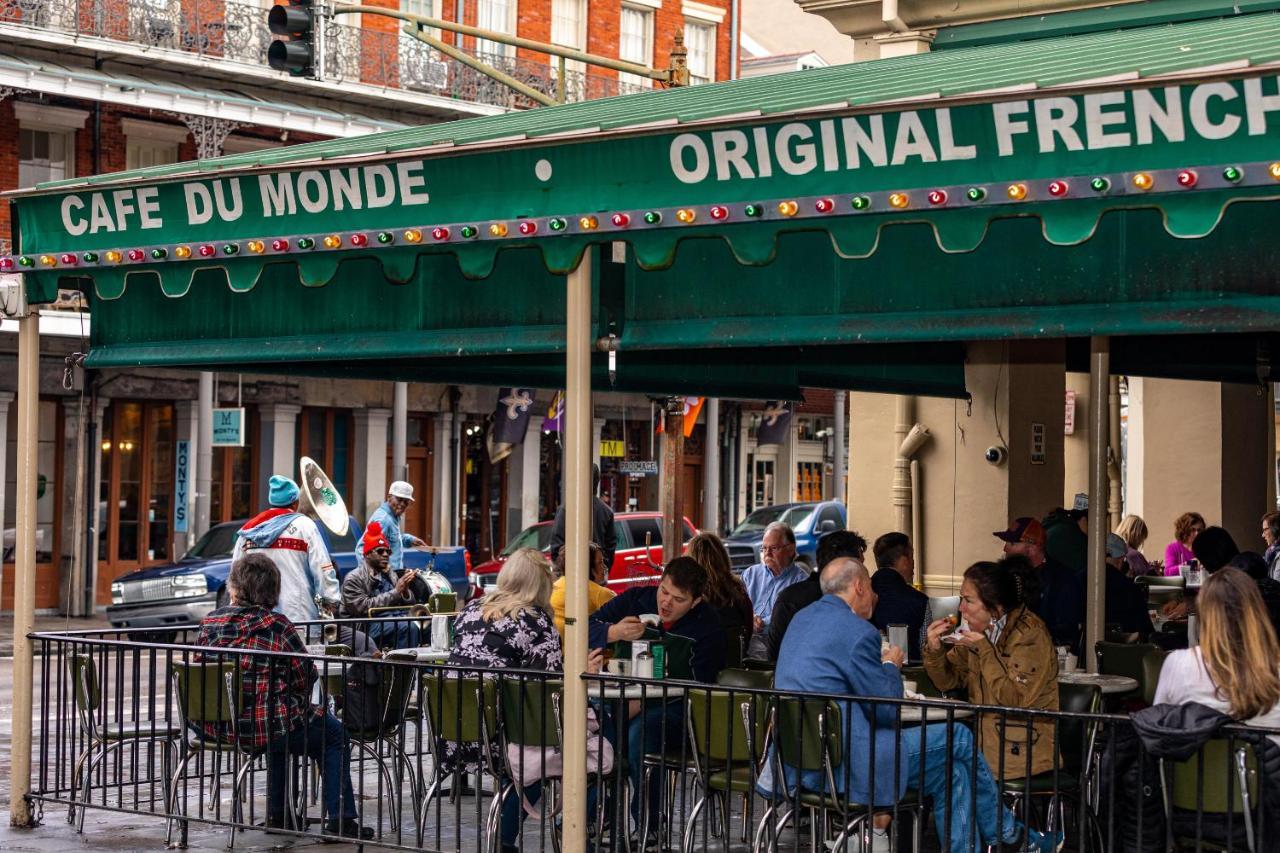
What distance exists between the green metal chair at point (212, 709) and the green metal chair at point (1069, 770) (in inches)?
139

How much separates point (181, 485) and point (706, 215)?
2408 centimetres

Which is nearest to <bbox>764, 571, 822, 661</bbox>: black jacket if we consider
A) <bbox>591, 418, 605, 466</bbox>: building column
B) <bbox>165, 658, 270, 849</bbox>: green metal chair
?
<bbox>165, 658, 270, 849</bbox>: green metal chair

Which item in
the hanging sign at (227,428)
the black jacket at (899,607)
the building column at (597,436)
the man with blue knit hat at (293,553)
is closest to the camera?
the black jacket at (899,607)

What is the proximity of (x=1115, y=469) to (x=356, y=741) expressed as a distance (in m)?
14.0

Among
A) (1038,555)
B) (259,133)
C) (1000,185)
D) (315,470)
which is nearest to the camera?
(1000,185)

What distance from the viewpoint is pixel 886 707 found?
25.5 ft

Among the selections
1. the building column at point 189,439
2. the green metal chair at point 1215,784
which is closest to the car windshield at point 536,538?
the building column at point 189,439

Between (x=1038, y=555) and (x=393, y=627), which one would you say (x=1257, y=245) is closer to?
(x=1038, y=555)

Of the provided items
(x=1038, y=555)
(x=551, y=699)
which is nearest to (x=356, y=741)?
(x=551, y=699)

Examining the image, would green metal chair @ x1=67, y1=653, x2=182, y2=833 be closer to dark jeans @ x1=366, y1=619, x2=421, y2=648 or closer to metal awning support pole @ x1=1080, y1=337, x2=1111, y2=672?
dark jeans @ x1=366, y1=619, x2=421, y2=648

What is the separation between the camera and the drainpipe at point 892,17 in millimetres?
16250

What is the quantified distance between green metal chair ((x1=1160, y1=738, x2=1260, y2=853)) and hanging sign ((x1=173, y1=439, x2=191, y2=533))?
80.7 ft

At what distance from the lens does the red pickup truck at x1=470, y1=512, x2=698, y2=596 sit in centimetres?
2644

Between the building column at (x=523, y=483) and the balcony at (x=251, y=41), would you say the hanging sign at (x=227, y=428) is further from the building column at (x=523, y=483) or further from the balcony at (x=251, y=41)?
the building column at (x=523, y=483)
